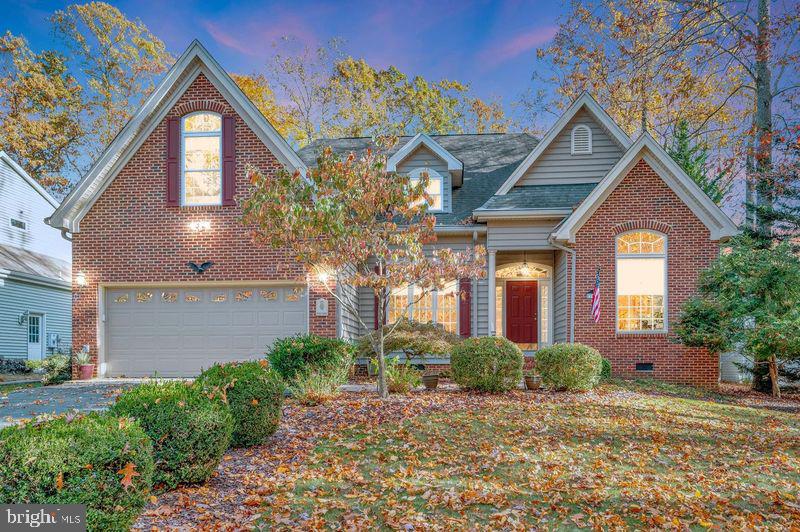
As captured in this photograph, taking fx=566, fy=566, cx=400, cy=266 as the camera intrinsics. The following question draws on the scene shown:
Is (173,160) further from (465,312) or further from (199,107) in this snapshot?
(465,312)

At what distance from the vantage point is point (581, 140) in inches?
621

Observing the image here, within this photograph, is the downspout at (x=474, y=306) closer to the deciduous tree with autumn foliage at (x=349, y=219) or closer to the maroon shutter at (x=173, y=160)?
the deciduous tree with autumn foliage at (x=349, y=219)

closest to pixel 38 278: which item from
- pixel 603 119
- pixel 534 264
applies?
pixel 534 264

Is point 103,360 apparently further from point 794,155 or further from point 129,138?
point 794,155

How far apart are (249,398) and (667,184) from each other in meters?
11.3

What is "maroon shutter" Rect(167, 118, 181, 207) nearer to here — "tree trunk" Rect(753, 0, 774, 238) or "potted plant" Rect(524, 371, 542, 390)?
"potted plant" Rect(524, 371, 542, 390)

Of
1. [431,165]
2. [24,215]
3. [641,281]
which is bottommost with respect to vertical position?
[641,281]

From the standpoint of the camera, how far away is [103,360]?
13.5 metres

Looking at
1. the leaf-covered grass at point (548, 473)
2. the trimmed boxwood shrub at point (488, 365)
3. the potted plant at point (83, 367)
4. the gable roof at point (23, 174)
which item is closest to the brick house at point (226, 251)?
the potted plant at point (83, 367)

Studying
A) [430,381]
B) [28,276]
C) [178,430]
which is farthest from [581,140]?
[28,276]

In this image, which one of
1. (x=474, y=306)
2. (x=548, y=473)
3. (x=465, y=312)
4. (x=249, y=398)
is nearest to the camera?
(x=548, y=473)

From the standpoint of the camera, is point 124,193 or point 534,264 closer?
point 124,193

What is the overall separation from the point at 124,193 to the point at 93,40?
19619 millimetres

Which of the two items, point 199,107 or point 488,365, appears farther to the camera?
point 199,107
